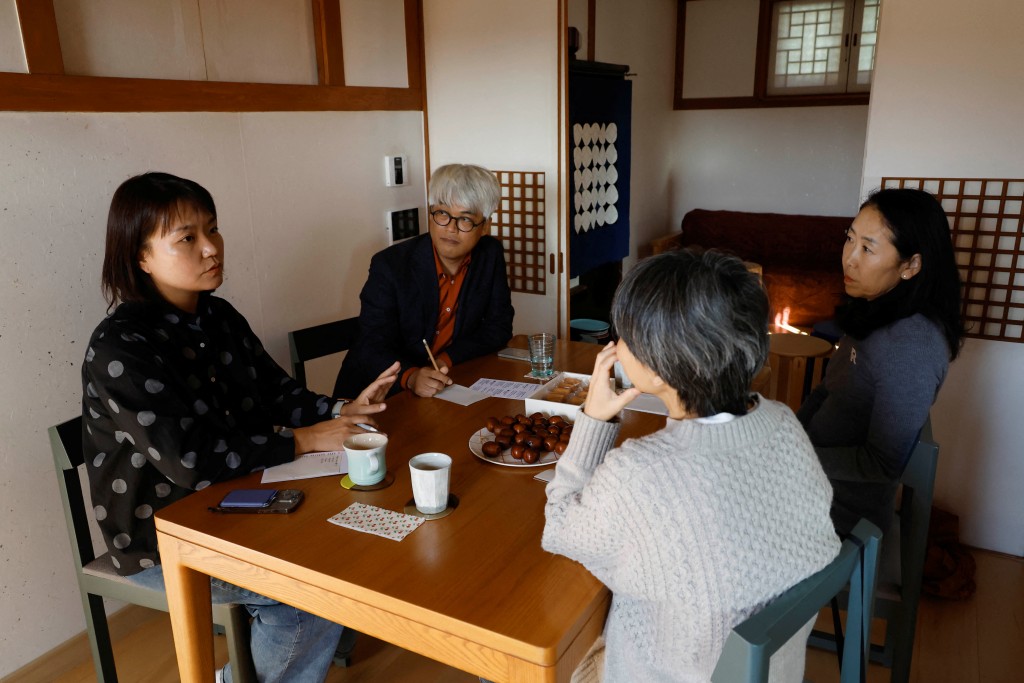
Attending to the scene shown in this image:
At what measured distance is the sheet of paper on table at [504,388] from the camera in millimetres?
1942

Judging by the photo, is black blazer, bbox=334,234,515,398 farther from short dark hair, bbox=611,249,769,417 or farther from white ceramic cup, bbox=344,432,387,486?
short dark hair, bbox=611,249,769,417

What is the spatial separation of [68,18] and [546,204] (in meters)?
1.76

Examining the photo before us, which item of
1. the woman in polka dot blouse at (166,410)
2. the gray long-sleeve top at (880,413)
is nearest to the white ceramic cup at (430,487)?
the woman in polka dot blouse at (166,410)

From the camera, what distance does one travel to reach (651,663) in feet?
3.77

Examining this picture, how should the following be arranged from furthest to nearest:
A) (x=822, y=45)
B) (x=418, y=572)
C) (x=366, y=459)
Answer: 1. (x=822, y=45)
2. (x=366, y=459)
3. (x=418, y=572)

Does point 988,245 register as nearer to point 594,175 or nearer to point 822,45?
point 594,175

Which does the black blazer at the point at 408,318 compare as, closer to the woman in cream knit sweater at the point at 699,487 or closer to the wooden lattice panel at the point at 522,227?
the wooden lattice panel at the point at 522,227

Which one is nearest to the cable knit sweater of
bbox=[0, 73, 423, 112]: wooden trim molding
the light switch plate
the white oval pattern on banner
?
bbox=[0, 73, 423, 112]: wooden trim molding

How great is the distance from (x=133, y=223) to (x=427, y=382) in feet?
2.56

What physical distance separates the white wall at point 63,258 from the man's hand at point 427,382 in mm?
822

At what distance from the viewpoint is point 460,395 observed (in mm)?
1942

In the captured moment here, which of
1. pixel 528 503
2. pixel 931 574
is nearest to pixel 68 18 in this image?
pixel 528 503

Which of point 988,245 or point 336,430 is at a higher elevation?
point 988,245

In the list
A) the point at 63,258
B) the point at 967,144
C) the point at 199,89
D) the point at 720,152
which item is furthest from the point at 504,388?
the point at 720,152
